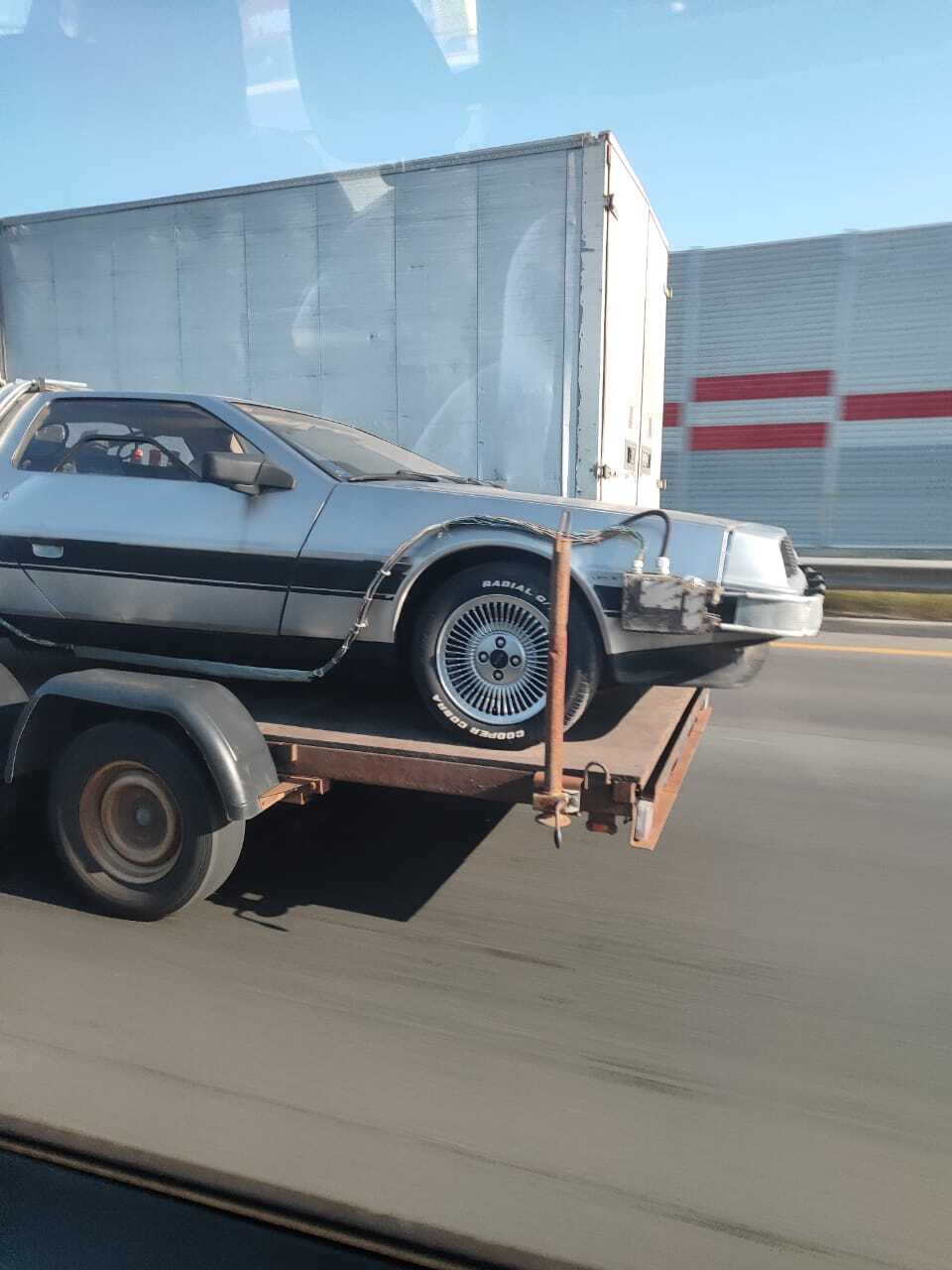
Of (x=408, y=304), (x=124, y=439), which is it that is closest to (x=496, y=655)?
(x=124, y=439)

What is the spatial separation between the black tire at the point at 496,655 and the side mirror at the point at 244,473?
0.85 meters

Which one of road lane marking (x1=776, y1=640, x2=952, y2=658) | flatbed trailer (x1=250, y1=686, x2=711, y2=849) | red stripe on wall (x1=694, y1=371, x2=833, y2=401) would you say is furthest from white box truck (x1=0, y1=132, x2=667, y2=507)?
red stripe on wall (x1=694, y1=371, x2=833, y2=401)

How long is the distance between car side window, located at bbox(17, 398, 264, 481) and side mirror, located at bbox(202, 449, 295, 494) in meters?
0.27

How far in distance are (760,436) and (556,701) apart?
18.6 m

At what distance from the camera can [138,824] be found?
352 centimetres

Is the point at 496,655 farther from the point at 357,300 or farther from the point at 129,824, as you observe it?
the point at 357,300

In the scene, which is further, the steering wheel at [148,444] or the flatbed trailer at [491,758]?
the steering wheel at [148,444]

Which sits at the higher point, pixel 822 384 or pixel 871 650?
pixel 822 384

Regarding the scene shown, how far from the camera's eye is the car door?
3.86m

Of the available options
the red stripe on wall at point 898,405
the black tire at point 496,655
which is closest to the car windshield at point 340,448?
the black tire at point 496,655

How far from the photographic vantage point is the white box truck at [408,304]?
8109 mm

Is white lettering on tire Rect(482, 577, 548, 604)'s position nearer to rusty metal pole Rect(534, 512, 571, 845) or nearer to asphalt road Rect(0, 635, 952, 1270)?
rusty metal pole Rect(534, 512, 571, 845)

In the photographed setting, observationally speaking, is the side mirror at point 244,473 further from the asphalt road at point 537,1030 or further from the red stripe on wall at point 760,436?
the red stripe on wall at point 760,436

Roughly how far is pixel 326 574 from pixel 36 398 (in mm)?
1922
